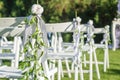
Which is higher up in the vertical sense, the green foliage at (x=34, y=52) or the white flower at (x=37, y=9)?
the white flower at (x=37, y=9)

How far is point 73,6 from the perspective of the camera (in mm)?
11344

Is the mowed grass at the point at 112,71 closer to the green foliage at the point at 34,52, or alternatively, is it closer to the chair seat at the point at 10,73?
the chair seat at the point at 10,73

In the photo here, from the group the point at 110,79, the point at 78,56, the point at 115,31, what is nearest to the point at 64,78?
the point at 110,79

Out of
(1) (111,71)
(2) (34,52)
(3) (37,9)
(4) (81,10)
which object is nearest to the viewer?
(3) (37,9)

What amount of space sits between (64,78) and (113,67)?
4.84ft

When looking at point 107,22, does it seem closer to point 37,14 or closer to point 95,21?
point 95,21

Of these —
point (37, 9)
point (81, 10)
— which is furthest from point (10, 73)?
point (81, 10)

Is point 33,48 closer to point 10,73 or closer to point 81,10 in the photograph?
point 10,73

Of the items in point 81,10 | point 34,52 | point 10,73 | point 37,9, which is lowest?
point 10,73

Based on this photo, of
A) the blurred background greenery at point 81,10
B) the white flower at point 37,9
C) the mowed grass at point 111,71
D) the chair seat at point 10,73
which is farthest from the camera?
the blurred background greenery at point 81,10

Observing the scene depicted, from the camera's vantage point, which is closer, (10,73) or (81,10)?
(10,73)

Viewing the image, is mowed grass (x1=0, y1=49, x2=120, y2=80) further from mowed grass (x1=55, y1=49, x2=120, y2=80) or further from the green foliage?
the green foliage

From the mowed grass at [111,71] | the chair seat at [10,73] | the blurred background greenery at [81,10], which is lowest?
the chair seat at [10,73]

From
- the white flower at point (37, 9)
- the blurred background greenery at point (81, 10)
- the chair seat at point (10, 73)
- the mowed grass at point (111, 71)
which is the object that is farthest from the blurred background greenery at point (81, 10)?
the white flower at point (37, 9)
